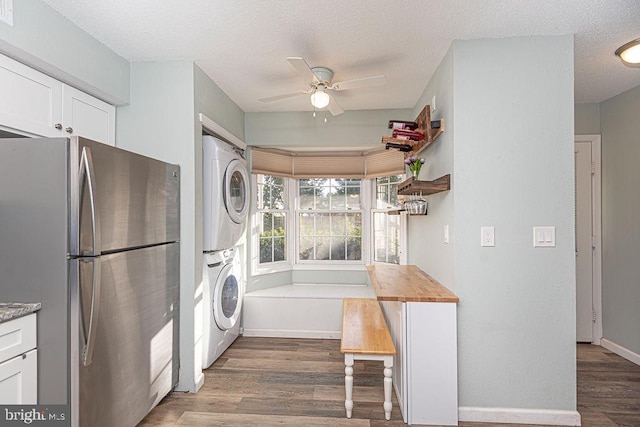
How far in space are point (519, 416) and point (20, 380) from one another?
273 centimetres

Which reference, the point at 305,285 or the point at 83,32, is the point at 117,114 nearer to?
the point at 83,32

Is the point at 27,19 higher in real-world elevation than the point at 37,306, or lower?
higher

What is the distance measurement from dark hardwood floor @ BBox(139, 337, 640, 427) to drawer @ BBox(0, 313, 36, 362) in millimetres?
1032

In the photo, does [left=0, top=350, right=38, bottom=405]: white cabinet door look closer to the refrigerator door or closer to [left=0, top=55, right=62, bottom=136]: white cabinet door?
the refrigerator door

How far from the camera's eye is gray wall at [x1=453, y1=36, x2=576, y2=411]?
2326 millimetres

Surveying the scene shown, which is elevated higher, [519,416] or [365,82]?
[365,82]

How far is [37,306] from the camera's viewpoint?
1.70 metres

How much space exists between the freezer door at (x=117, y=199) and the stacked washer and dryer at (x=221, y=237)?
46 cm

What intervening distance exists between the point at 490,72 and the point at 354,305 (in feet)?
7.05

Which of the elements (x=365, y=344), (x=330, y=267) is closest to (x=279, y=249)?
(x=330, y=267)

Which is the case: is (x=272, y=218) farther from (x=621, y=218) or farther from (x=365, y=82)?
(x=621, y=218)

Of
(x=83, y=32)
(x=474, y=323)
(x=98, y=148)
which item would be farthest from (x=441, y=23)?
(x=83, y=32)

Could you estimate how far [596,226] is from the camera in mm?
3705

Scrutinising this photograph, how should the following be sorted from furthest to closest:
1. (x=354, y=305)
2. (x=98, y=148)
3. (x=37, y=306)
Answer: (x=354, y=305), (x=98, y=148), (x=37, y=306)
